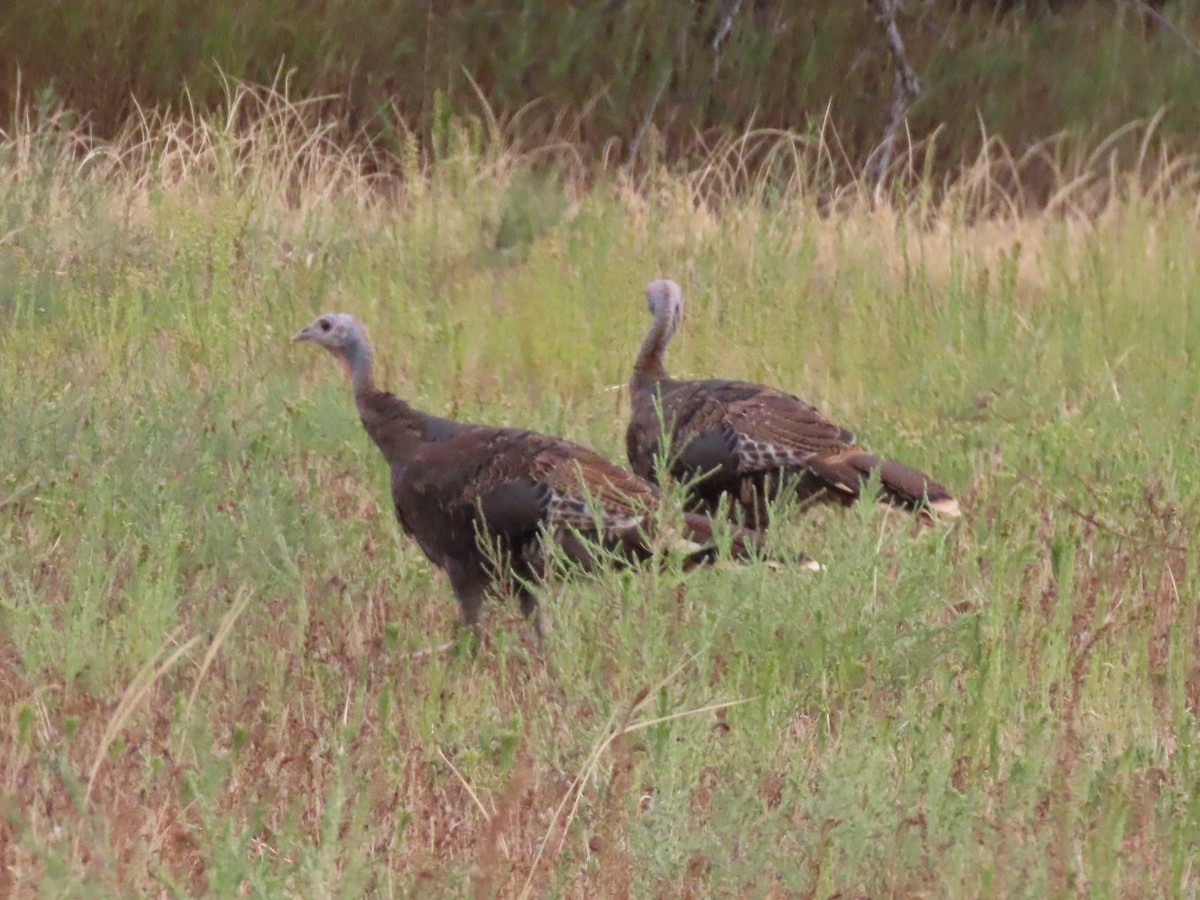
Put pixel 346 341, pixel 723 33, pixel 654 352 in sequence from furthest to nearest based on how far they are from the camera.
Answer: pixel 723 33 < pixel 654 352 < pixel 346 341

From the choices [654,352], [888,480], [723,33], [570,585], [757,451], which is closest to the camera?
[570,585]

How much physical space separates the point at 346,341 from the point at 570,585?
5.79 feet

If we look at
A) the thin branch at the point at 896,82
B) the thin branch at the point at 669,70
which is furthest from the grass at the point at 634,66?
the thin branch at the point at 896,82

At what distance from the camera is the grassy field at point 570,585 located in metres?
3.28

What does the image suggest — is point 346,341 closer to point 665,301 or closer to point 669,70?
point 665,301

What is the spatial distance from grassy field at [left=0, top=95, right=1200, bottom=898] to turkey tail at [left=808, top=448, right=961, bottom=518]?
0.41 ft

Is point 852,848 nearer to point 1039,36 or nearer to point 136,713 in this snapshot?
point 136,713

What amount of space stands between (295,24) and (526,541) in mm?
9155

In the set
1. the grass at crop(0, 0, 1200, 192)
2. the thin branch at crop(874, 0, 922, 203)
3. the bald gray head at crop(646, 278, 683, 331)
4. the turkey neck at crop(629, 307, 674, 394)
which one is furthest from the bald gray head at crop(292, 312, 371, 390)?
the thin branch at crop(874, 0, 922, 203)

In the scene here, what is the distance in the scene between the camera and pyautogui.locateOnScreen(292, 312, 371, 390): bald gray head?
5984 mm

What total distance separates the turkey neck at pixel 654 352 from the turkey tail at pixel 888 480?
3.12 feet

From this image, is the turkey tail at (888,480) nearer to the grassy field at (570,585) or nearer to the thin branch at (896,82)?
the grassy field at (570,585)

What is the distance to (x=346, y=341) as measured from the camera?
20.0 feet

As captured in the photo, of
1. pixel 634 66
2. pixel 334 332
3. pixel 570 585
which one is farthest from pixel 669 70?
pixel 570 585
